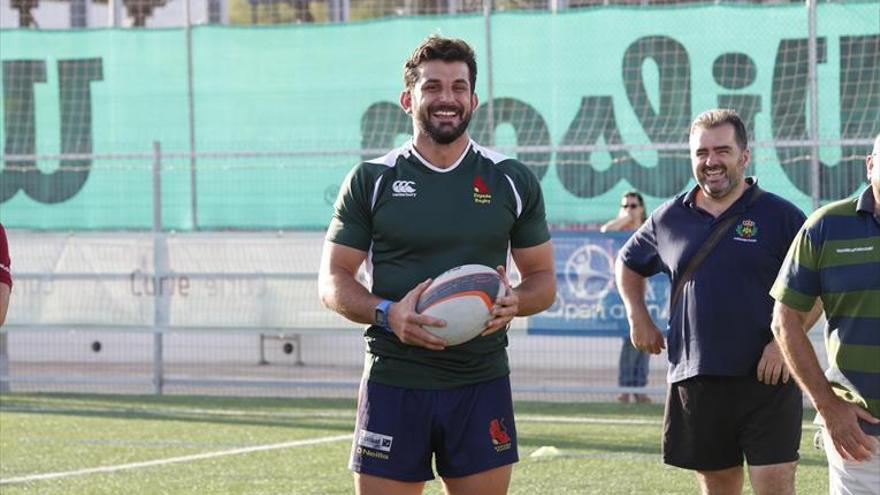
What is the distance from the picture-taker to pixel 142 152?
1797 centimetres

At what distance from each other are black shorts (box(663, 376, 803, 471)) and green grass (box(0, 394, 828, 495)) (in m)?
2.75

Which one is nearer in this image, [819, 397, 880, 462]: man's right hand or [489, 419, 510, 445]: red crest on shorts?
[819, 397, 880, 462]: man's right hand

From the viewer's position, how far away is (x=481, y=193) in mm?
6305

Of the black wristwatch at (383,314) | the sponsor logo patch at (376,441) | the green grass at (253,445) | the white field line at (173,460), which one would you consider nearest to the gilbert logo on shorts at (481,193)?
the black wristwatch at (383,314)

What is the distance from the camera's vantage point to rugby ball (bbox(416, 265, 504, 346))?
5996 mm

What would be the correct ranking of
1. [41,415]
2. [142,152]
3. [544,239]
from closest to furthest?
[544,239] → [41,415] → [142,152]

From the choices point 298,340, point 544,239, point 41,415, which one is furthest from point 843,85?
point 544,239

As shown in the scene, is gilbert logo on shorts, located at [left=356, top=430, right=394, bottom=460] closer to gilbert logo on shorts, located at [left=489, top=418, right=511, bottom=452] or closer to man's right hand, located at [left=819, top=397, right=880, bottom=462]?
gilbert logo on shorts, located at [left=489, top=418, right=511, bottom=452]

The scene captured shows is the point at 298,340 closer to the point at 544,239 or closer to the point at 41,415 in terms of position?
the point at 41,415

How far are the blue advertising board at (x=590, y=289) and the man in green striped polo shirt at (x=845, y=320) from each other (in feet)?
31.2

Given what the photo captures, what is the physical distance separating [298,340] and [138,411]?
285cm

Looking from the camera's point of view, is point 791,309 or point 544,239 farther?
point 544,239

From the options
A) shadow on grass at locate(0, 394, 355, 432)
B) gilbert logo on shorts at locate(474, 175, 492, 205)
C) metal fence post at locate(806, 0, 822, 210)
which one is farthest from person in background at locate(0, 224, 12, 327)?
metal fence post at locate(806, 0, 822, 210)

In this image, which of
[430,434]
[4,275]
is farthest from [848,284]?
[4,275]
